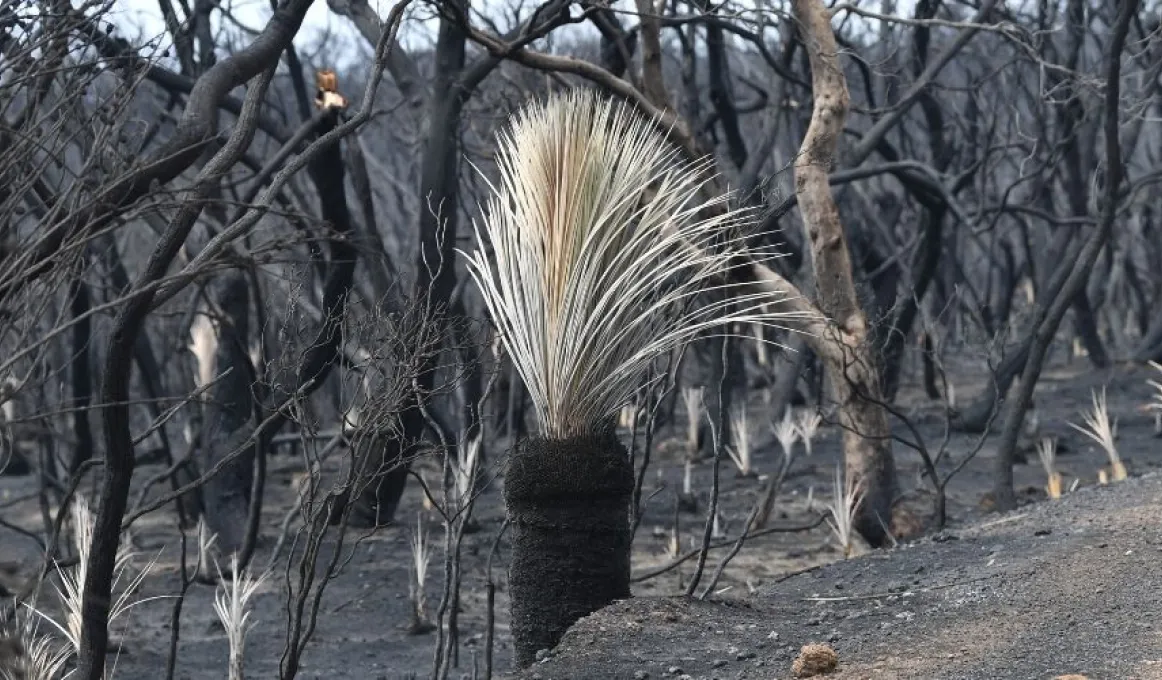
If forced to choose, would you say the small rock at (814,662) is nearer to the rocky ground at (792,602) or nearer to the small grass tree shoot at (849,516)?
the rocky ground at (792,602)

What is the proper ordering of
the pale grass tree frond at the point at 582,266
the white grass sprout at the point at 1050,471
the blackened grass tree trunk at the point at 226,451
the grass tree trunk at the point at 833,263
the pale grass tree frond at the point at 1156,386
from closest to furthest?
the pale grass tree frond at the point at 582,266 < the pale grass tree frond at the point at 1156,386 < the grass tree trunk at the point at 833,263 < the white grass sprout at the point at 1050,471 < the blackened grass tree trunk at the point at 226,451

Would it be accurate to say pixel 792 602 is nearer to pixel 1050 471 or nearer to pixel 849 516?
pixel 849 516

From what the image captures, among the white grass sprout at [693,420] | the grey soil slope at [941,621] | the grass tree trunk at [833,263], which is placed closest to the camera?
the grey soil slope at [941,621]

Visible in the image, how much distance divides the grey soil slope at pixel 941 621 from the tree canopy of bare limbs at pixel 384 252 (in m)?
0.76

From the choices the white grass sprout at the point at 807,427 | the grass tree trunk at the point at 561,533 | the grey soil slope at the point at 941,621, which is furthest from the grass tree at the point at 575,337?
the white grass sprout at the point at 807,427

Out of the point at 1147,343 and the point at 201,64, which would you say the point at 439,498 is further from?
the point at 1147,343

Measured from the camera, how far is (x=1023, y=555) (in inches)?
241

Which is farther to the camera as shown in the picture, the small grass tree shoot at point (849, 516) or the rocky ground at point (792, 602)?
the small grass tree shoot at point (849, 516)

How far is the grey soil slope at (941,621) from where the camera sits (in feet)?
15.1

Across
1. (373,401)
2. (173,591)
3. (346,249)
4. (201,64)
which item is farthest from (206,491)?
(373,401)

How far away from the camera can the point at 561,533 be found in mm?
5453

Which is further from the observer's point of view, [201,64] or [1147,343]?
[1147,343]

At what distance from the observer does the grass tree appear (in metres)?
5.39

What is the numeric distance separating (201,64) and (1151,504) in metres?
7.17
